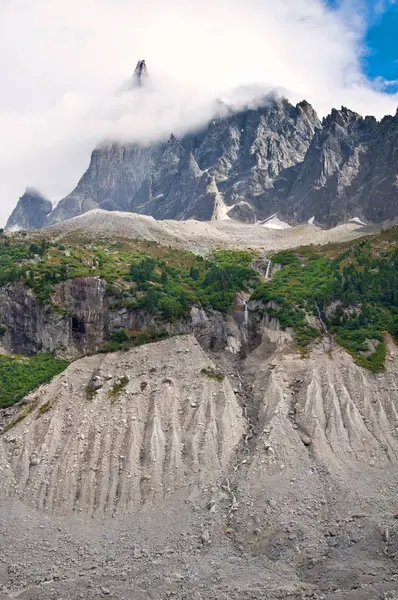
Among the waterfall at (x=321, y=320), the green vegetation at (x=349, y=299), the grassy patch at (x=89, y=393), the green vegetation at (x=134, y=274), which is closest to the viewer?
the grassy patch at (x=89, y=393)

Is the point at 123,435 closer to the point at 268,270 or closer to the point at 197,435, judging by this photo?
the point at 197,435

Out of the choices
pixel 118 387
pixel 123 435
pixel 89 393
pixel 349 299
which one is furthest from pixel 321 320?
pixel 123 435

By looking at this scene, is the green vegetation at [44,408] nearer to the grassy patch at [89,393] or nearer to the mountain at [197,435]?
the mountain at [197,435]

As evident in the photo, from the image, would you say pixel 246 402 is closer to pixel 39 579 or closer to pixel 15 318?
pixel 39 579

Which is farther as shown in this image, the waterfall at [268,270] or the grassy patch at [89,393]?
the waterfall at [268,270]

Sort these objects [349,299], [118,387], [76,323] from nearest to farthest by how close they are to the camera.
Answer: [118,387], [349,299], [76,323]

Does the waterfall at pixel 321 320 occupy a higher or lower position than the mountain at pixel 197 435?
higher

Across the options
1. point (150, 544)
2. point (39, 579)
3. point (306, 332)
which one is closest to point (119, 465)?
point (150, 544)

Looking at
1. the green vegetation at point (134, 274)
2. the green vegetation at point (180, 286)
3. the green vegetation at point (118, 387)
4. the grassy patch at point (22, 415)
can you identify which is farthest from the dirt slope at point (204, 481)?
the green vegetation at point (134, 274)
